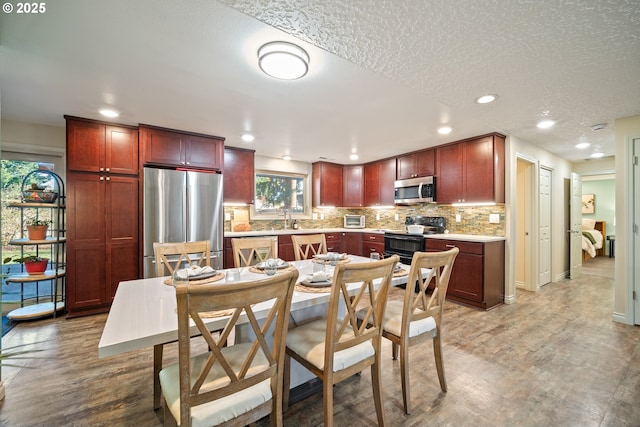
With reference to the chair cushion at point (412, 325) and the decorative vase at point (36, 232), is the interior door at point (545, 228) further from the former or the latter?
the decorative vase at point (36, 232)

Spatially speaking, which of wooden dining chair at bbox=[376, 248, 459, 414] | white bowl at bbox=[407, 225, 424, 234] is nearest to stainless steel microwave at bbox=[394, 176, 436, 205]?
white bowl at bbox=[407, 225, 424, 234]

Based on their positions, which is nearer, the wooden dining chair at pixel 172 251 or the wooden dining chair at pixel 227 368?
the wooden dining chair at pixel 227 368

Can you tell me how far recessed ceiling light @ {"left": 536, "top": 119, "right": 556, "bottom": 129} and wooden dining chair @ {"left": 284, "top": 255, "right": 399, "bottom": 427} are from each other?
9.69ft

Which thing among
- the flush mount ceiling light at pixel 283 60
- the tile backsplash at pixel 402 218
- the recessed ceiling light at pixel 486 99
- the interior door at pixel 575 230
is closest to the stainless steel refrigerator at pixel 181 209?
the tile backsplash at pixel 402 218


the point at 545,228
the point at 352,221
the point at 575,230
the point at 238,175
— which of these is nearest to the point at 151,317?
the point at 238,175

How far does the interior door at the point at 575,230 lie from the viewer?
512cm

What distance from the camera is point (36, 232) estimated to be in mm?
3131

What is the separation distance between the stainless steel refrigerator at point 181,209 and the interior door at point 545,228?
4.96m

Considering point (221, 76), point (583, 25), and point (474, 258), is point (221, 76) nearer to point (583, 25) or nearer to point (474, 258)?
point (583, 25)

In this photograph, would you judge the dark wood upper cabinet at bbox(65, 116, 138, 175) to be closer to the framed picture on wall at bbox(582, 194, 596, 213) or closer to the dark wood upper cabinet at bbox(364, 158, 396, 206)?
the dark wood upper cabinet at bbox(364, 158, 396, 206)

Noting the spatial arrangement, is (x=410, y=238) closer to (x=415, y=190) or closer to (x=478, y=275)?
(x=415, y=190)

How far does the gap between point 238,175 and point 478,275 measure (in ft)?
12.6

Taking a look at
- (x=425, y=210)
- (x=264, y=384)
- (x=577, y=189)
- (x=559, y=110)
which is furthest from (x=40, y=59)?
(x=577, y=189)

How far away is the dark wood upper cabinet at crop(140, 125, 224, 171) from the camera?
3.44 metres
